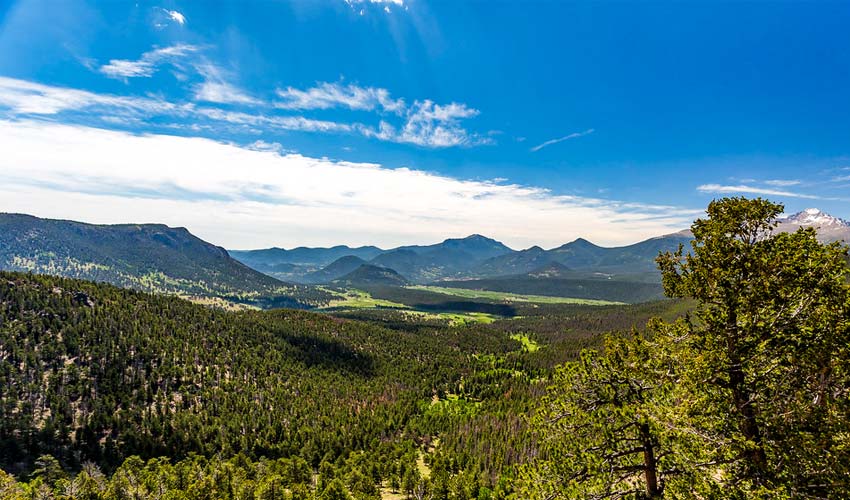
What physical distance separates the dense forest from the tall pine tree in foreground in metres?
0.06

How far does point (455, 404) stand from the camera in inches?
6073

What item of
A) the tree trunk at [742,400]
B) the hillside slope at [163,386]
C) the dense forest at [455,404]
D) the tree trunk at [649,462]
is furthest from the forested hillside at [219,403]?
the tree trunk at [742,400]

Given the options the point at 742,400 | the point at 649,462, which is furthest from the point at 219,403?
the point at 742,400

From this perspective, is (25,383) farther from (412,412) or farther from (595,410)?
(595,410)

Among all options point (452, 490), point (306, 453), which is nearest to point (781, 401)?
point (452, 490)

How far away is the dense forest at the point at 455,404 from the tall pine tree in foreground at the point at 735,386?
6cm

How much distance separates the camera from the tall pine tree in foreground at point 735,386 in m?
10.5

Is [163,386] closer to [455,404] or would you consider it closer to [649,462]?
[455,404]

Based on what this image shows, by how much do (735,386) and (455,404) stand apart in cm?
15551

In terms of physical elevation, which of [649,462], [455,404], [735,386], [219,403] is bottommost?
[455,404]

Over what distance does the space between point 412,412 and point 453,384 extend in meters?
38.3

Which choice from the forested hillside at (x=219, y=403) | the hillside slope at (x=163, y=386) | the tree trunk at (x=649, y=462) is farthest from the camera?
the hillside slope at (x=163, y=386)

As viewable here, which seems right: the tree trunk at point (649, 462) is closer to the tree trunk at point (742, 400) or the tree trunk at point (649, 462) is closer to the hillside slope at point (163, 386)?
the tree trunk at point (742, 400)

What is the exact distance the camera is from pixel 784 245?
11953mm
